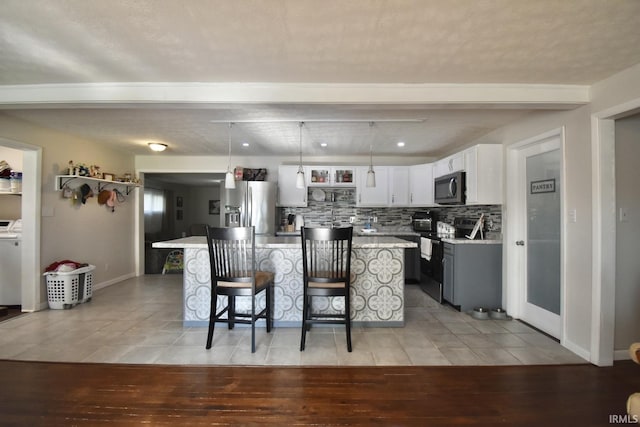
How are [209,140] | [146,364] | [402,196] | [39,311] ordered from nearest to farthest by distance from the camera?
[146,364] → [39,311] → [209,140] → [402,196]

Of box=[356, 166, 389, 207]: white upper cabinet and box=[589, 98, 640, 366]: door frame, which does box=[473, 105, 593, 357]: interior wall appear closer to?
box=[589, 98, 640, 366]: door frame

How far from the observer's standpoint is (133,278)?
5.14 m

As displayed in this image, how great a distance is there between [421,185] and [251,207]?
2884 millimetres

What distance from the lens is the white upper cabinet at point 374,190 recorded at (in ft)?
16.7

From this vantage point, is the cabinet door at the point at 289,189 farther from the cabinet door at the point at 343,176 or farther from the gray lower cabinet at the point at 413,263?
the gray lower cabinet at the point at 413,263

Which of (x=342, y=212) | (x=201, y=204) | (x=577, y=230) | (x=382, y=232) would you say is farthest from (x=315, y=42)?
(x=201, y=204)

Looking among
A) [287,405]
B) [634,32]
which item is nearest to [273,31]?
[634,32]

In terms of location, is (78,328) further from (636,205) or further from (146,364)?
(636,205)

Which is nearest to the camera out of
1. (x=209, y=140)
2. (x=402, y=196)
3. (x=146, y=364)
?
(x=146, y=364)

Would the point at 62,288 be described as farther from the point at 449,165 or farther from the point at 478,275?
the point at 449,165

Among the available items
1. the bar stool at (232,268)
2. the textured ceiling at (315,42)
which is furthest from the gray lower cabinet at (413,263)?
the bar stool at (232,268)

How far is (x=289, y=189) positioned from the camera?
5125 millimetres

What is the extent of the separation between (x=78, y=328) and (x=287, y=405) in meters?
2.54

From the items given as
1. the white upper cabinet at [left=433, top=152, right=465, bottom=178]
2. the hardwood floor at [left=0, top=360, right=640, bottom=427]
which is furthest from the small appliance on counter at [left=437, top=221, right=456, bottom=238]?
the hardwood floor at [left=0, top=360, right=640, bottom=427]
